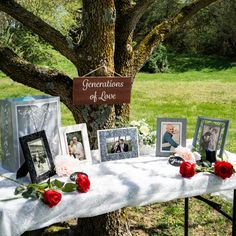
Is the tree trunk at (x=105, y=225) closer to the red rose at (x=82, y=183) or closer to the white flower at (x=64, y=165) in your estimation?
the white flower at (x=64, y=165)

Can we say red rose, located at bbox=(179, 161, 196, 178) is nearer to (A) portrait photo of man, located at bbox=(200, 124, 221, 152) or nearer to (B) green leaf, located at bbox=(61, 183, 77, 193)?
(A) portrait photo of man, located at bbox=(200, 124, 221, 152)

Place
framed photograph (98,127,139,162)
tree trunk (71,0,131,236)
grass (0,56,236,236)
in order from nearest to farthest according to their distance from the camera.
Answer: framed photograph (98,127,139,162) → tree trunk (71,0,131,236) → grass (0,56,236,236)

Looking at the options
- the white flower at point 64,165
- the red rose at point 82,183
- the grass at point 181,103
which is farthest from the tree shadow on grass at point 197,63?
the red rose at point 82,183

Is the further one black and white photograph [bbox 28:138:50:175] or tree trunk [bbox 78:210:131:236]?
tree trunk [bbox 78:210:131:236]

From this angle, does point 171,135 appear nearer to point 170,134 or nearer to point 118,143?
point 170,134

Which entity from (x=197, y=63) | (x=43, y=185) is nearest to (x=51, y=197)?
(x=43, y=185)

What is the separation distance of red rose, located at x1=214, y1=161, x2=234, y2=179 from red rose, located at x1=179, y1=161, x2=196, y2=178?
0.12m

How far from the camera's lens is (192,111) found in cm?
884

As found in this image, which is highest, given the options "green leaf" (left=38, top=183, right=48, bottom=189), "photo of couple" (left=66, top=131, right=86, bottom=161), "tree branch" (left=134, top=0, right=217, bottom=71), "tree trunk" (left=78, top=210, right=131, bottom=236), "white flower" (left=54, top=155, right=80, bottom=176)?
"tree branch" (left=134, top=0, right=217, bottom=71)

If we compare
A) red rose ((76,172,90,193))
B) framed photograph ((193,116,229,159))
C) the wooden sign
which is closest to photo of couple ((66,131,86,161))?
the wooden sign

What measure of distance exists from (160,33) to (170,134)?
1.02 meters

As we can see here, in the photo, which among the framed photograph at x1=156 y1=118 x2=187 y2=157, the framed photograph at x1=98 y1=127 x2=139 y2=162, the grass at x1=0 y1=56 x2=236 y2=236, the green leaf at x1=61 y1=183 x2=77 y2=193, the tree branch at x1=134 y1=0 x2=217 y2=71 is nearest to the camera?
the green leaf at x1=61 y1=183 x2=77 y2=193

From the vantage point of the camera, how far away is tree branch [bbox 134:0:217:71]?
125 inches

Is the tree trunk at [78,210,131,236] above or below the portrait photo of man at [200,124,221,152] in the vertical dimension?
below
